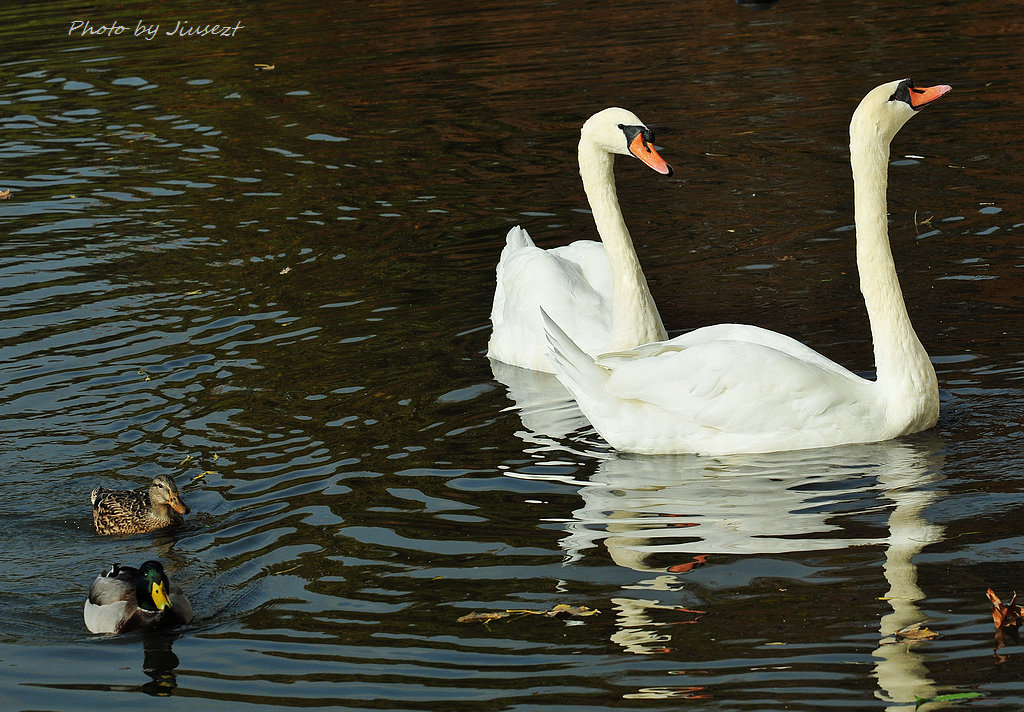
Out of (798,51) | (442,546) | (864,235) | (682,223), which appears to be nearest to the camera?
(442,546)

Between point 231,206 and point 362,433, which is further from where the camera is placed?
point 231,206

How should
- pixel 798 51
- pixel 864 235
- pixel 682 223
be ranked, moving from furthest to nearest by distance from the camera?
pixel 798 51 < pixel 682 223 < pixel 864 235

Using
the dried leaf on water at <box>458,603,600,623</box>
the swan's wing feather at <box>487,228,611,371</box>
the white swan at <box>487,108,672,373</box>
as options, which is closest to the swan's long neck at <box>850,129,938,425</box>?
the white swan at <box>487,108,672,373</box>

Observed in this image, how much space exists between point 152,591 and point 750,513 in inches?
112

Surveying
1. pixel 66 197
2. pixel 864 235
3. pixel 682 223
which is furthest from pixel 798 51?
pixel 864 235

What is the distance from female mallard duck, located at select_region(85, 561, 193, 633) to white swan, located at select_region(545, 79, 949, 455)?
275 centimetres

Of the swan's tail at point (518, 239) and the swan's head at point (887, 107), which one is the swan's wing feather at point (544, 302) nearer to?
the swan's tail at point (518, 239)

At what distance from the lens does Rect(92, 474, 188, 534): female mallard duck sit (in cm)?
748

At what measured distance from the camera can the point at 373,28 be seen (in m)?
24.4

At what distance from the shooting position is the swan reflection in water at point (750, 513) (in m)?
6.28

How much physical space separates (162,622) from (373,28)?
1902cm

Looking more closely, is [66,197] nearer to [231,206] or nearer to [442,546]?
[231,206]

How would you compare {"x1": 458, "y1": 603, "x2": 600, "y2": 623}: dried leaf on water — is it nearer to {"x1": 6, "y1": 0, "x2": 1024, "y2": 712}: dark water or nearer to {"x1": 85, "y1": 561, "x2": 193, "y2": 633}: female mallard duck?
{"x1": 6, "y1": 0, "x2": 1024, "y2": 712}: dark water

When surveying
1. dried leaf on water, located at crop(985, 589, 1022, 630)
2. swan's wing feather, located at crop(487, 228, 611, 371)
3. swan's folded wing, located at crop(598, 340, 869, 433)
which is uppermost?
swan's wing feather, located at crop(487, 228, 611, 371)
